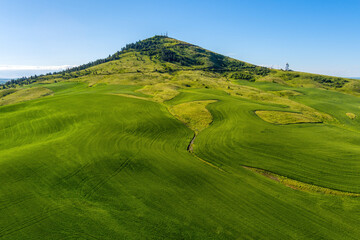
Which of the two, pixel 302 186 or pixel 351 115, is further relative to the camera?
pixel 351 115

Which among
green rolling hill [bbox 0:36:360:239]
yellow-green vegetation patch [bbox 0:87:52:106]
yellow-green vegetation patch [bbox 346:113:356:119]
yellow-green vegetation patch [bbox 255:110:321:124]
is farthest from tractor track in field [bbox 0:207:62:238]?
yellow-green vegetation patch [bbox 0:87:52:106]

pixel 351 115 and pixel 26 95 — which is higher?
pixel 26 95

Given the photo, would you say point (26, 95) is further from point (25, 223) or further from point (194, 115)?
point (25, 223)

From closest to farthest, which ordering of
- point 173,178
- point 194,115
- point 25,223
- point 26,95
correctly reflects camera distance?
point 25,223, point 173,178, point 194,115, point 26,95

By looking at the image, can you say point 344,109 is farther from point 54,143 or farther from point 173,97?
point 54,143

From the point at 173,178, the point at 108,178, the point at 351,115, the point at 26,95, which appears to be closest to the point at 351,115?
the point at 351,115

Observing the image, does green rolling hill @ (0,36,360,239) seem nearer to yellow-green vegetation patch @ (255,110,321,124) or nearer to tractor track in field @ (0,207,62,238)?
tractor track in field @ (0,207,62,238)

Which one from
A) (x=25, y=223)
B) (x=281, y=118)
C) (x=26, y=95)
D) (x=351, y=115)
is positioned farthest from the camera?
(x=26, y=95)

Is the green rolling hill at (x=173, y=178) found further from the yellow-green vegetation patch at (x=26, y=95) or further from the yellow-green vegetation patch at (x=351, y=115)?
the yellow-green vegetation patch at (x=26, y=95)

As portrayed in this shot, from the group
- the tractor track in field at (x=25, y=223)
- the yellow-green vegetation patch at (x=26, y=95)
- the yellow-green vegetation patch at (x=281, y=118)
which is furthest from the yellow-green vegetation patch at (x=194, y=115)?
the yellow-green vegetation patch at (x=26, y=95)
